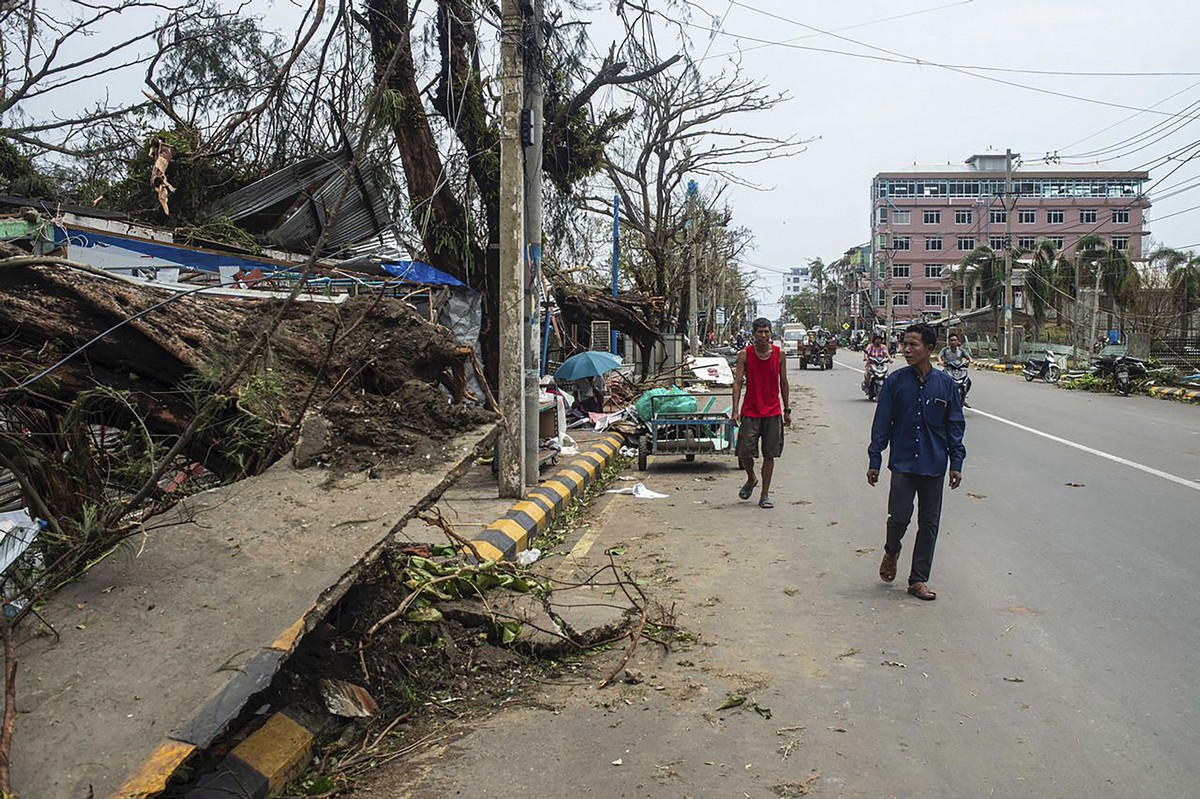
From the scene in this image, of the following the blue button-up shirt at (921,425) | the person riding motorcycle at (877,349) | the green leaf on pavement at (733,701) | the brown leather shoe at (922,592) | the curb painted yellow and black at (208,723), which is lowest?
the green leaf on pavement at (733,701)

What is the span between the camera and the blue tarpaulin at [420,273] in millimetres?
11500

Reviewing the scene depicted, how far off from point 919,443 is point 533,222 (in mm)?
5226

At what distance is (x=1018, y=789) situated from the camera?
141 inches

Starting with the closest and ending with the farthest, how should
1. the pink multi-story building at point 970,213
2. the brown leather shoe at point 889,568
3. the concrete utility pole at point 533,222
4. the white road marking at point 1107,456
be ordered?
the brown leather shoe at point 889,568 < the concrete utility pole at point 533,222 < the white road marking at point 1107,456 < the pink multi-story building at point 970,213

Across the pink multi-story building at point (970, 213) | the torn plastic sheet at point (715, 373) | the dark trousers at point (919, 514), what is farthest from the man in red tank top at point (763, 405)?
the pink multi-story building at point (970, 213)

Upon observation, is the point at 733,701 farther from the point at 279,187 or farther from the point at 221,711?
the point at 279,187

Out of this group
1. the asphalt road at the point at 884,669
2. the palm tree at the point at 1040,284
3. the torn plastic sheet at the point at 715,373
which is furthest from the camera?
the palm tree at the point at 1040,284

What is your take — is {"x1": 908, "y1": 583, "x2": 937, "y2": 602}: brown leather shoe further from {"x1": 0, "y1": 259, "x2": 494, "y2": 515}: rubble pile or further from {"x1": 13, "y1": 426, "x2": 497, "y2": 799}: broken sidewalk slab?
{"x1": 13, "y1": 426, "x2": 497, "y2": 799}: broken sidewalk slab

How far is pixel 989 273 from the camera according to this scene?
6125 cm

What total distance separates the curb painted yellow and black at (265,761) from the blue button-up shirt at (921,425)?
4.15 m

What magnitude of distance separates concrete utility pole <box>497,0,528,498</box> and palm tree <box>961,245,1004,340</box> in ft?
174

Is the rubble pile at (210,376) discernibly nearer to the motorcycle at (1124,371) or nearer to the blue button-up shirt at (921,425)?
the blue button-up shirt at (921,425)

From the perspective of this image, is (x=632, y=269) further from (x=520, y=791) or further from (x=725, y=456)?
(x=520, y=791)

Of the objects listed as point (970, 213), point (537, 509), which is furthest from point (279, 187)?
point (970, 213)
